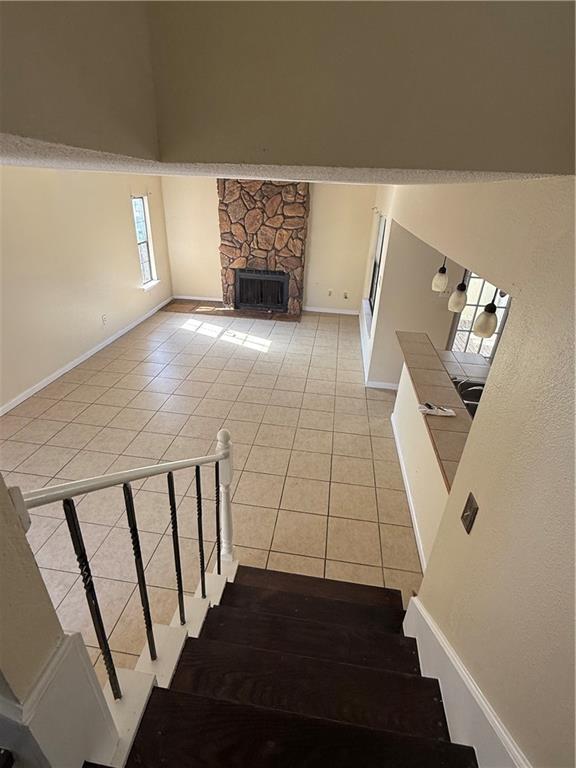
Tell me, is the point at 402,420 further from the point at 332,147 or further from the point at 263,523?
the point at 332,147

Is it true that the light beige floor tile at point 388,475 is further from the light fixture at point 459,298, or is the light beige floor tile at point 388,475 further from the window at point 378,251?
the window at point 378,251

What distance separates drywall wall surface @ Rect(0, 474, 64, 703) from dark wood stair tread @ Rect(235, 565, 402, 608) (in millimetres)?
1620

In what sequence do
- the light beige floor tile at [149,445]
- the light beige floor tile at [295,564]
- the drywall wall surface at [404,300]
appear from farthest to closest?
1. the drywall wall surface at [404,300]
2. the light beige floor tile at [149,445]
3. the light beige floor tile at [295,564]

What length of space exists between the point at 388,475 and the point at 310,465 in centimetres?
69

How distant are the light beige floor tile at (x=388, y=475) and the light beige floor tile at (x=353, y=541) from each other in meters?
0.47

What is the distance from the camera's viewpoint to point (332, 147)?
0.78 metres

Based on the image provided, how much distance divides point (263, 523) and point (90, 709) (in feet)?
6.45

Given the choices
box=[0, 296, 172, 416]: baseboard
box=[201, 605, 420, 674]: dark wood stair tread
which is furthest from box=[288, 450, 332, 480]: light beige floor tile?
box=[0, 296, 172, 416]: baseboard

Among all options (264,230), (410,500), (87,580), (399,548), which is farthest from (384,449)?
(264,230)

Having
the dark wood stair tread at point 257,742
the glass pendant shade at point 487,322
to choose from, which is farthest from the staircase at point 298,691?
the glass pendant shade at point 487,322

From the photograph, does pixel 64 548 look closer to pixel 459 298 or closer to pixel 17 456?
pixel 17 456

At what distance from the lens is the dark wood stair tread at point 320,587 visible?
2.14 metres

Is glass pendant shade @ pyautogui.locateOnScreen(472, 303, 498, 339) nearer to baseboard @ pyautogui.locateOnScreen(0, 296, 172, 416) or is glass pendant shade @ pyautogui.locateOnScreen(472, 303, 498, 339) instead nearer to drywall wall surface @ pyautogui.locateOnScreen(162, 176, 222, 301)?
baseboard @ pyautogui.locateOnScreen(0, 296, 172, 416)

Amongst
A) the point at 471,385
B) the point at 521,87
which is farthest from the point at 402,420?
the point at 521,87
